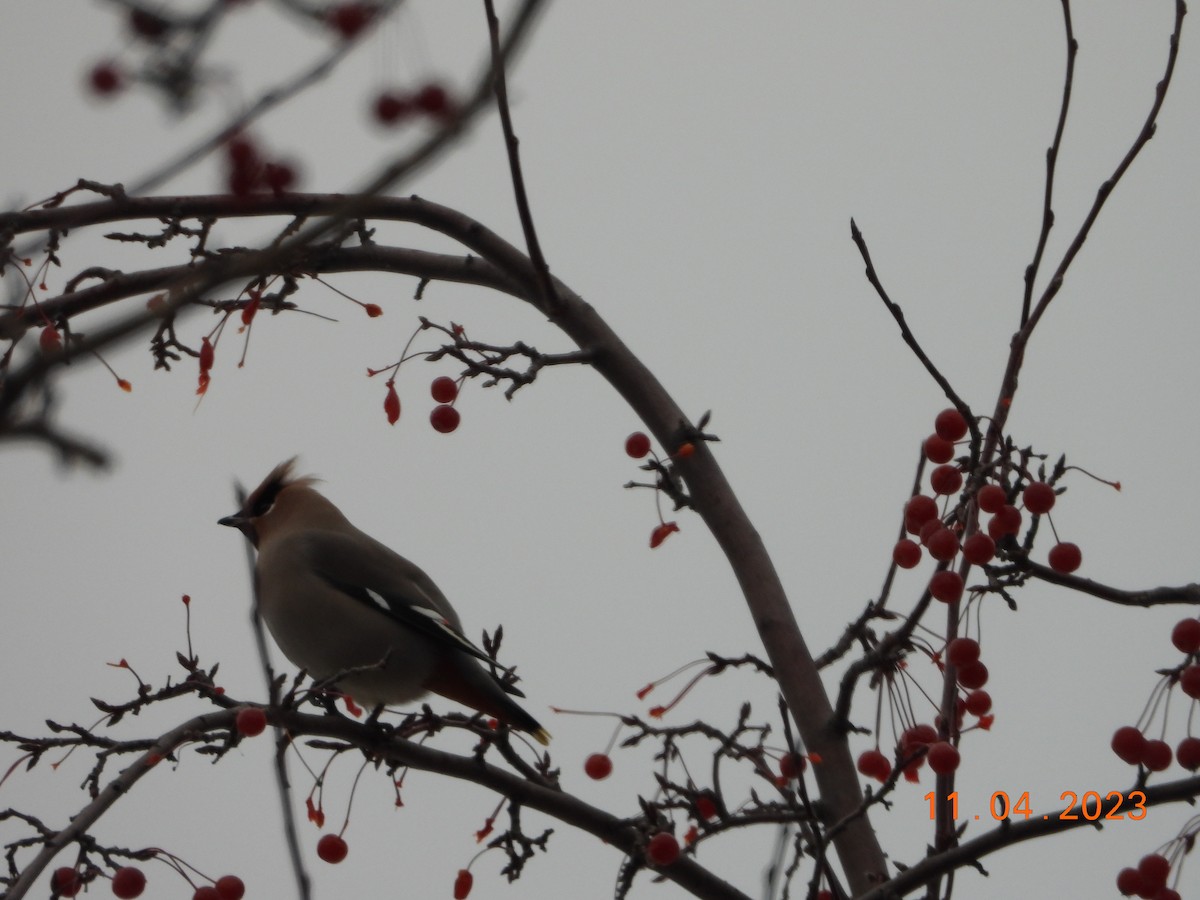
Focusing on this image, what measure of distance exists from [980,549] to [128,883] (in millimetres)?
1556

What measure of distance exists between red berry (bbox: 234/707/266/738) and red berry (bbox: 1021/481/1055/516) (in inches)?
47.7

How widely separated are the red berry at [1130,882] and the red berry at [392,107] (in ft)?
4.92

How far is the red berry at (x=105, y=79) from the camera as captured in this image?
1743mm

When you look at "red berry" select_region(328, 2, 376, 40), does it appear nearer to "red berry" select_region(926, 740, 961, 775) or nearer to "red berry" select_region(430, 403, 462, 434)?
"red berry" select_region(926, 740, 961, 775)

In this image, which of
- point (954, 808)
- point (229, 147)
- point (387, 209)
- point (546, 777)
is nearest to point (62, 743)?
point (546, 777)

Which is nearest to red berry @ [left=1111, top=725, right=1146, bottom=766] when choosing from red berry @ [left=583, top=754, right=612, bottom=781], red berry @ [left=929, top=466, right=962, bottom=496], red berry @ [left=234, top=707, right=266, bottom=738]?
red berry @ [left=929, top=466, right=962, bottom=496]

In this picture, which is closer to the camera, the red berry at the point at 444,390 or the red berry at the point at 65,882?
the red berry at the point at 65,882

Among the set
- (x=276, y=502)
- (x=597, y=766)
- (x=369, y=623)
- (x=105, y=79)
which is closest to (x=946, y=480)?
(x=597, y=766)

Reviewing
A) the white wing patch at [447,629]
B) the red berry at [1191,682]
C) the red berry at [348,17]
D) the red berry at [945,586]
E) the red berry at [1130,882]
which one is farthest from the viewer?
A: the white wing patch at [447,629]

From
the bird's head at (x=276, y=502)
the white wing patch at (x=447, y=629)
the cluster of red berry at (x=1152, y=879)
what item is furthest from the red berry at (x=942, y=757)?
the bird's head at (x=276, y=502)

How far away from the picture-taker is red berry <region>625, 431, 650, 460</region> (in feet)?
9.42

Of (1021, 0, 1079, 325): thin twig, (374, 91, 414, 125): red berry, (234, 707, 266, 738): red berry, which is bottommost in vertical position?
(234, 707, 266, 738): red berry

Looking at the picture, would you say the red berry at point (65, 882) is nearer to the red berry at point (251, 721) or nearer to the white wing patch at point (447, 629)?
the red berry at point (251, 721)

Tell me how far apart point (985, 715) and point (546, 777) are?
0.79 m
